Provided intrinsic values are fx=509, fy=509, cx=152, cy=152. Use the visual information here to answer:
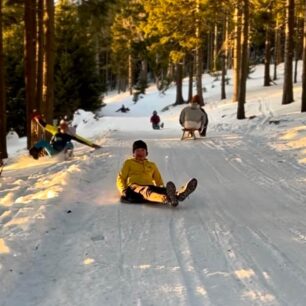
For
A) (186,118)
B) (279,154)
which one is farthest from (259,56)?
(279,154)

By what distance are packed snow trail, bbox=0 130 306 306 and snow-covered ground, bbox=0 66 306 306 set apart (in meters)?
0.01

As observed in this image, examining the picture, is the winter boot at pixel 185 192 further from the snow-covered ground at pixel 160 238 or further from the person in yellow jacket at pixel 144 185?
the snow-covered ground at pixel 160 238

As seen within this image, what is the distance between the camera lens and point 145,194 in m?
7.90

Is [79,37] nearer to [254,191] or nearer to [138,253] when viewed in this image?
[254,191]

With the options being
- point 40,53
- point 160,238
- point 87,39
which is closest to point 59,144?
point 40,53

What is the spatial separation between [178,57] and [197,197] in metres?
25.4

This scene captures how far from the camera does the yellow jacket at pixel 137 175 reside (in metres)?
8.40

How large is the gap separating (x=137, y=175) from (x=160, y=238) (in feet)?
Answer: 7.93

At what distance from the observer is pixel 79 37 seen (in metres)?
35.1

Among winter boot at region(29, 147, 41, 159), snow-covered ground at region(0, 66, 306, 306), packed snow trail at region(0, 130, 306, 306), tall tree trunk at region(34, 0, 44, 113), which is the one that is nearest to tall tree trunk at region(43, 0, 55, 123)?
tall tree trunk at region(34, 0, 44, 113)

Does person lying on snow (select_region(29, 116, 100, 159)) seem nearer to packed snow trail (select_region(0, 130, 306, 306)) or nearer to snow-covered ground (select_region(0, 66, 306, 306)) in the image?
snow-covered ground (select_region(0, 66, 306, 306))

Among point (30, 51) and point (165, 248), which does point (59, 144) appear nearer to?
point (30, 51)

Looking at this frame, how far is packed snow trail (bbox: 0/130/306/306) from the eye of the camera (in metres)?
4.54

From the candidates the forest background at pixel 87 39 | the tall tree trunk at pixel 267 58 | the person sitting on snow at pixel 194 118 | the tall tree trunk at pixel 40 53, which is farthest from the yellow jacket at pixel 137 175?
the tall tree trunk at pixel 267 58
